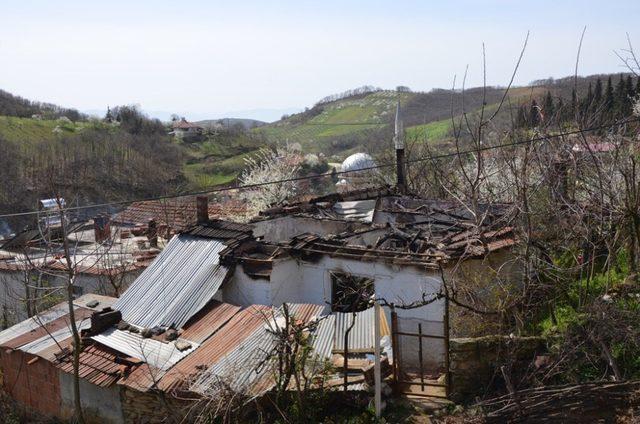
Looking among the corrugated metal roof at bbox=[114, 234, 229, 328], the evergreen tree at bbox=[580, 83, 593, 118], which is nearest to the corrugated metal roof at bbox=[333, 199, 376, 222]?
the corrugated metal roof at bbox=[114, 234, 229, 328]

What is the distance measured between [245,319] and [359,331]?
239 cm

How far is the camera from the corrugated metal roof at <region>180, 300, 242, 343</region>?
38.5 ft

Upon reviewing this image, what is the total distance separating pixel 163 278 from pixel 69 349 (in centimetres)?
259

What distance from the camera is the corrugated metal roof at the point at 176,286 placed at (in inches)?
498

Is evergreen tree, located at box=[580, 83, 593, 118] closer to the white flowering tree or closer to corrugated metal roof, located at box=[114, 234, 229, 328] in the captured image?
corrugated metal roof, located at box=[114, 234, 229, 328]

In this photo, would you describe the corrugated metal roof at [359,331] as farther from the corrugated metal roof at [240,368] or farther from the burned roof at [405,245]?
the burned roof at [405,245]

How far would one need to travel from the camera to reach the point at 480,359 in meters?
9.50

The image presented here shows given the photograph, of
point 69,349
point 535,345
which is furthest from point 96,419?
point 535,345

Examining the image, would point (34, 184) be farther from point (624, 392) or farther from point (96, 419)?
point (624, 392)

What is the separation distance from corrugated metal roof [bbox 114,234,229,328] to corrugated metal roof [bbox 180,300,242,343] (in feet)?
0.48

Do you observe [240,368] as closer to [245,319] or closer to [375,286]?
[245,319]

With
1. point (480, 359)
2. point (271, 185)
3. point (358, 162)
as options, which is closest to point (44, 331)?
point (480, 359)

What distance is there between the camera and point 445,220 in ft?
51.7

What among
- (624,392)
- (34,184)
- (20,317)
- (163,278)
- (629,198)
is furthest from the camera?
(34,184)
